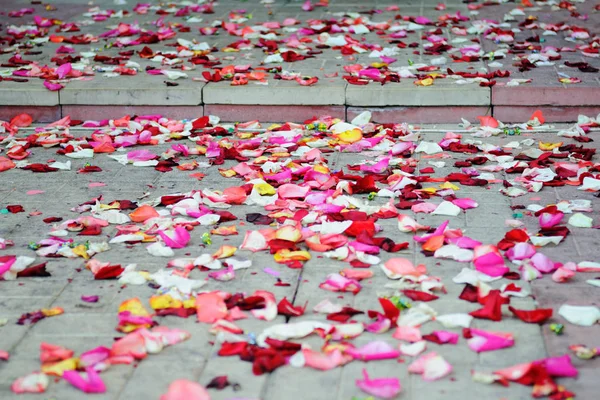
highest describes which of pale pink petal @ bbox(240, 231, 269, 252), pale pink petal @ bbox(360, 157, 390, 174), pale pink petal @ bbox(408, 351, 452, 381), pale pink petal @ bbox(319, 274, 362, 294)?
pale pink petal @ bbox(408, 351, 452, 381)

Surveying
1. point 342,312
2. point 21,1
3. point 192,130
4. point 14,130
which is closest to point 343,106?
point 192,130

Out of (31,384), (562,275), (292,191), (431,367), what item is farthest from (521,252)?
(31,384)

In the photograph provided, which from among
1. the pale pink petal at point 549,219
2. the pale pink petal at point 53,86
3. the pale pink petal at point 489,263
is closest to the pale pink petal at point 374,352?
the pale pink petal at point 489,263

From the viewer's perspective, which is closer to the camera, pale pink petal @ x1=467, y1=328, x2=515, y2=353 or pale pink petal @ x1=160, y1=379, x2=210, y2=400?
pale pink petal @ x1=160, y1=379, x2=210, y2=400

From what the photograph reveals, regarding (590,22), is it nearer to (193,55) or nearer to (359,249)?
(193,55)

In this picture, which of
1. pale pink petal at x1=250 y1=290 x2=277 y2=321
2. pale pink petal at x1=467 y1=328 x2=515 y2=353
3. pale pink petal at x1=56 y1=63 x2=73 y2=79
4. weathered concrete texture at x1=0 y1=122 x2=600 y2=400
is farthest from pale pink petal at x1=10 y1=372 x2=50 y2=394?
pale pink petal at x1=56 y1=63 x2=73 y2=79

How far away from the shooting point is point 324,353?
2.76 metres

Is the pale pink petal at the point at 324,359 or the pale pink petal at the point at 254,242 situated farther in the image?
the pale pink petal at the point at 254,242

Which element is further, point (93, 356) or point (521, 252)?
point (521, 252)

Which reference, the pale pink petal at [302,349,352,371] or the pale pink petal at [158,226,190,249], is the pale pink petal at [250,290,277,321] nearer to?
the pale pink petal at [302,349,352,371]

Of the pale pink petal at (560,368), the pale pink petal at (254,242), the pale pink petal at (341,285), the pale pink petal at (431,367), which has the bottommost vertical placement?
the pale pink petal at (254,242)

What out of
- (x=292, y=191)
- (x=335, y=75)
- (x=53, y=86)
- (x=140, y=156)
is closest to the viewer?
(x=292, y=191)

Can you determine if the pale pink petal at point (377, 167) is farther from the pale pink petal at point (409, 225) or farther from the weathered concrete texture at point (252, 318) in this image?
the pale pink petal at point (409, 225)

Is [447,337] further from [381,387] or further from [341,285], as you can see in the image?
[341,285]
